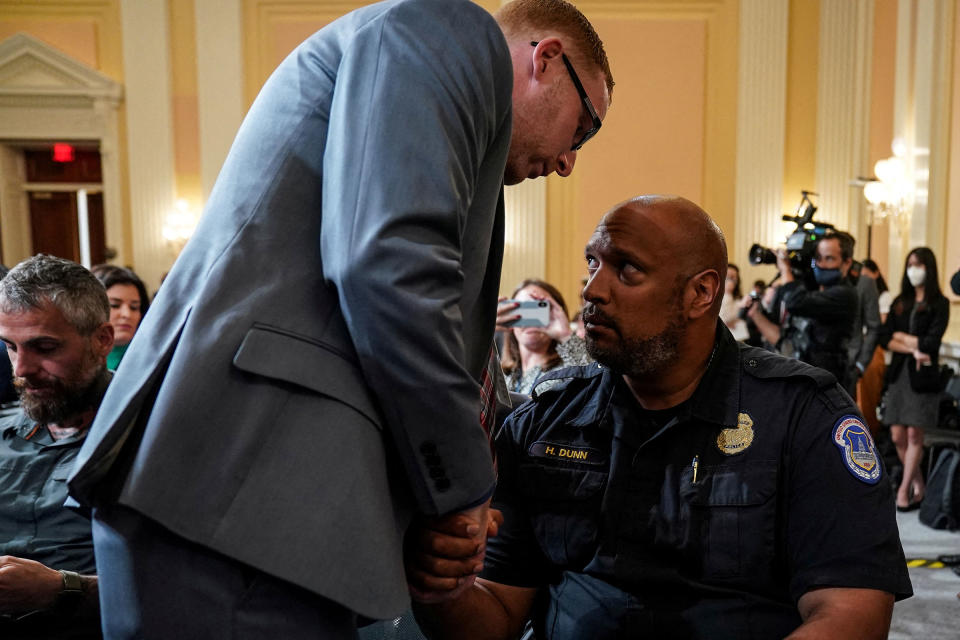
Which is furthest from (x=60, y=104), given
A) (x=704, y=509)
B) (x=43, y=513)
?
(x=704, y=509)

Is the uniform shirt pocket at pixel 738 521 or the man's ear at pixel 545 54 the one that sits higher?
the man's ear at pixel 545 54

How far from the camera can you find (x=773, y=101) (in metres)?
10.2

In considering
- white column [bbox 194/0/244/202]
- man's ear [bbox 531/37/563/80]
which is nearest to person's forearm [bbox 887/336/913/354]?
man's ear [bbox 531/37/563/80]

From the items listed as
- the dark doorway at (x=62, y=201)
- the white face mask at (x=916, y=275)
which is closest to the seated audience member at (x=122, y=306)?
the white face mask at (x=916, y=275)

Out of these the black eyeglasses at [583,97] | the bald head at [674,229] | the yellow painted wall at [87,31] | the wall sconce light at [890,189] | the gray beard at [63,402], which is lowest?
the gray beard at [63,402]

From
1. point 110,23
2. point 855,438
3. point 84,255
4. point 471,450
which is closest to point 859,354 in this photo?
point 855,438

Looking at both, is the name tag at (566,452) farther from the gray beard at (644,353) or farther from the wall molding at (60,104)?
the wall molding at (60,104)

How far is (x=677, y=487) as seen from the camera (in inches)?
57.2

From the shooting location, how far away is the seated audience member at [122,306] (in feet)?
11.1

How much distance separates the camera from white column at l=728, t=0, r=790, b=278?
33.3 feet

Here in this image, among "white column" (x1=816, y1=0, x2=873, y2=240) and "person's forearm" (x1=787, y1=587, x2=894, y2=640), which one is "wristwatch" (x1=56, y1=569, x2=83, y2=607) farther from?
"white column" (x1=816, y1=0, x2=873, y2=240)

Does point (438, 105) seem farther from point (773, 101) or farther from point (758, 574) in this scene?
point (773, 101)

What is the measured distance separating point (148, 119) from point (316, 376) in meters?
10.5

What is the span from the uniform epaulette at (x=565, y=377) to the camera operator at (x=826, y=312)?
3.07 meters
